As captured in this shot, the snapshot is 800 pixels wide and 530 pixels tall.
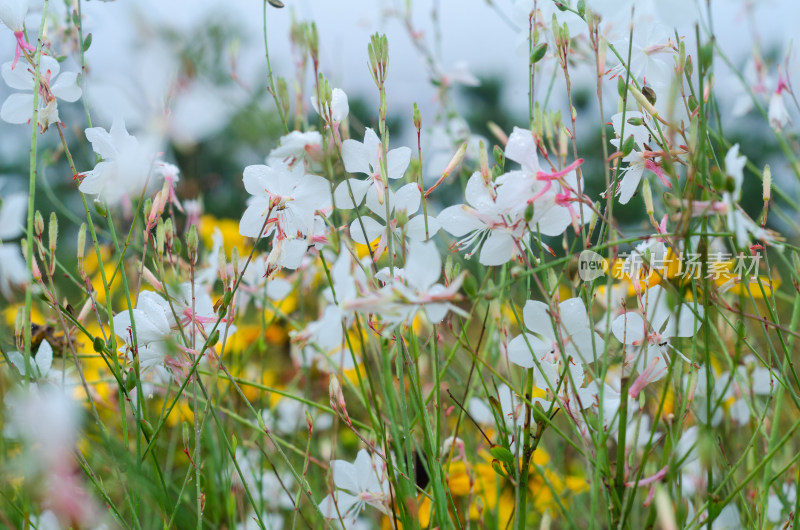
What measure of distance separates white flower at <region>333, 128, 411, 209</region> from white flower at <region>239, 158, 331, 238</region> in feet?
Result: 0.05

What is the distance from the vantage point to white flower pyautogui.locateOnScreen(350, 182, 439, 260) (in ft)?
1.86

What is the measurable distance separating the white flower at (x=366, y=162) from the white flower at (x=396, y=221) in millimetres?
13

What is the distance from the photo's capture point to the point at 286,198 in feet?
1.87

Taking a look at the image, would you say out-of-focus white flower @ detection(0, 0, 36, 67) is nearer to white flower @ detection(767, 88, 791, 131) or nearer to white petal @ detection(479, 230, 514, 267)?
white petal @ detection(479, 230, 514, 267)

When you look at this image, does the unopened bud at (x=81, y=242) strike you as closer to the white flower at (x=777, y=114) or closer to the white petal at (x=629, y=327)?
the white petal at (x=629, y=327)

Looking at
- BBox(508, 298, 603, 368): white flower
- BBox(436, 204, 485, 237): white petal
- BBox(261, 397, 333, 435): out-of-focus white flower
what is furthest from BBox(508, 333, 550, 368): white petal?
BBox(261, 397, 333, 435): out-of-focus white flower

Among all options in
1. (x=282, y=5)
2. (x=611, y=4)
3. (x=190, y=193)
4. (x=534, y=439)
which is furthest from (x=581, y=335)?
(x=190, y=193)

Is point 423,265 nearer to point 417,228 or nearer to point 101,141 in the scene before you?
point 417,228

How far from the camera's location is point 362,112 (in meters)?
8.56

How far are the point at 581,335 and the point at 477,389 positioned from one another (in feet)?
1.43

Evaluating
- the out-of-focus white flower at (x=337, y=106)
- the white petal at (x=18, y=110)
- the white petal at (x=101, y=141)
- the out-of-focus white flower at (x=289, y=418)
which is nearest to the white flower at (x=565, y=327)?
the out-of-focus white flower at (x=337, y=106)

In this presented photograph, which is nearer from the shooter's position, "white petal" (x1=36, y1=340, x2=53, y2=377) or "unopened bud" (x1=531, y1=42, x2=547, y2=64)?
"unopened bud" (x1=531, y1=42, x2=547, y2=64)

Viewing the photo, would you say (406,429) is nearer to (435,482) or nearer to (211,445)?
(435,482)

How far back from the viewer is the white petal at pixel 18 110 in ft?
2.21
